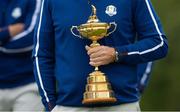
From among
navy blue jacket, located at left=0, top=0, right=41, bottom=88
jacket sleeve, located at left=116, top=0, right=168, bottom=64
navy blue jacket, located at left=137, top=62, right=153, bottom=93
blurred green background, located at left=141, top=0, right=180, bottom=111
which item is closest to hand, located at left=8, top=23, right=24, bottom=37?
navy blue jacket, located at left=0, top=0, right=41, bottom=88

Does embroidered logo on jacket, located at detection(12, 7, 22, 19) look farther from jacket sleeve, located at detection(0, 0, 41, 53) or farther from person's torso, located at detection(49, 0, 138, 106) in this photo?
person's torso, located at detection(49, 0, 138, 106)

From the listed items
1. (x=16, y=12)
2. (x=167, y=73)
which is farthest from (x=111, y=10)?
(x=167, y=73)

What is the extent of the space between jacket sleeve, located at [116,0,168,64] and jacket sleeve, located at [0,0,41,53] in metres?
1.72

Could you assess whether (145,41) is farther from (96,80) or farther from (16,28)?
(16,28)

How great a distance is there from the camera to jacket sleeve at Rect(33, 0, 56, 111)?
8211 millimetres

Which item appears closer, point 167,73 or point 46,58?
point 46,58

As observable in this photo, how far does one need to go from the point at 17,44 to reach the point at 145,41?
76.4 inches

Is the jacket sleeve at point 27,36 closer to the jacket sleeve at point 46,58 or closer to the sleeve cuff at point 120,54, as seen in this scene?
the jacket sleeve at point 46,58

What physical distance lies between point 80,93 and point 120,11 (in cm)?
64

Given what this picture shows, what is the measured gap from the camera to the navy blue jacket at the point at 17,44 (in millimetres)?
9508

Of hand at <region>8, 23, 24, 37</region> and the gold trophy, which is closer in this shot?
the gold trophy

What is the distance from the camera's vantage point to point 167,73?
47.1 feet

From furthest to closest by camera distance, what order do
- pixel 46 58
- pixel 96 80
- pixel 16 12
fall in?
pixel 16 12 < pixel 46 58 < pixel 96 80

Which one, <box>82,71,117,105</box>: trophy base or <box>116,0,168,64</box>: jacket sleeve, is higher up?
<box>116,0,168,64</box>: jacket sleeve
